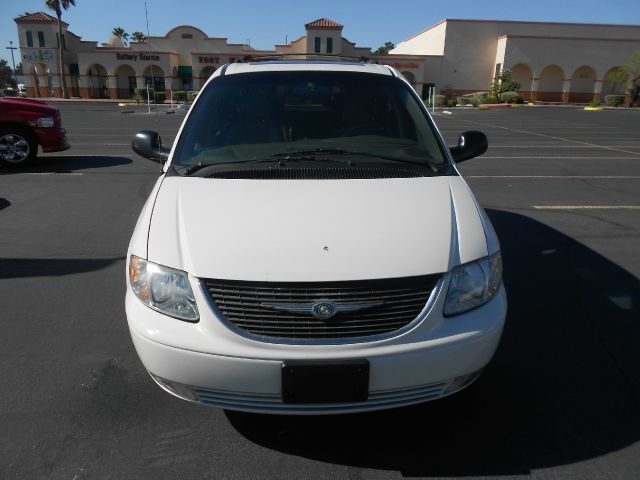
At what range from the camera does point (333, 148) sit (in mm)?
3336

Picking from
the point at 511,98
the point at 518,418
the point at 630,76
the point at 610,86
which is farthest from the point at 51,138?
the point at 610,86

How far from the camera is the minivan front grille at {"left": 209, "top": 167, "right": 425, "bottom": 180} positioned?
2.95 m

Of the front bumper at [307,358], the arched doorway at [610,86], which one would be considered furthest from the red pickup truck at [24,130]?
the arched doorway at [610,86]

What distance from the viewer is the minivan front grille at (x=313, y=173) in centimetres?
295

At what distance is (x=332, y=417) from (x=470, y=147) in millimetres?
2239

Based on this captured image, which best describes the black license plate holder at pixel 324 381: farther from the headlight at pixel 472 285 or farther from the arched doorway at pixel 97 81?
the arched doorway at pixel 97 81

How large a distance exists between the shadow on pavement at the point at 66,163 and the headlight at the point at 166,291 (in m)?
8.48

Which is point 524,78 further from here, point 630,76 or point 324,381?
point 324,381

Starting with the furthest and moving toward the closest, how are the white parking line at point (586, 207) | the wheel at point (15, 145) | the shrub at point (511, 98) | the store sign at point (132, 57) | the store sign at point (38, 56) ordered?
1. the store sign at point (38, 56)
2. the store sign at point (132, 57)
3. the shrub at point (511, 98)
4. the wheel at point (15, 145)
5. the white parking line at point (586, 207)

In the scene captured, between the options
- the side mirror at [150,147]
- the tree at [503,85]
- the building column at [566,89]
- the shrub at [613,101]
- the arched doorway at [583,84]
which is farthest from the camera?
the arched doorway at [583,84]

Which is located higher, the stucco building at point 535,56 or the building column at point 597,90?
the stucco building at point 535,56

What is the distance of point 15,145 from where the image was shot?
990 cm

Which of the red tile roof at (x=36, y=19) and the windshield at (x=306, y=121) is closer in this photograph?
the windshield at (x=306, y=121)

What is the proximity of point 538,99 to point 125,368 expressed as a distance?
6026 centimetres
